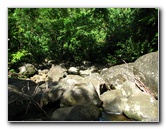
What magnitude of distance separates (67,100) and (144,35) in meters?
2.23

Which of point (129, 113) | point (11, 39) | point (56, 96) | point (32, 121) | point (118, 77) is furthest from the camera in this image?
point (11, 39)

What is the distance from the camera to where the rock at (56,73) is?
5.25 metres

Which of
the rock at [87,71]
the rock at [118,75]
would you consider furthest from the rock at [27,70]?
the rock at [118,75]

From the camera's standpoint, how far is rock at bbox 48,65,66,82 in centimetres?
525

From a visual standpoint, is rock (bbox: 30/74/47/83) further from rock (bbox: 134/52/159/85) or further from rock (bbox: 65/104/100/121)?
rock (bbox: 134/52/159/85)

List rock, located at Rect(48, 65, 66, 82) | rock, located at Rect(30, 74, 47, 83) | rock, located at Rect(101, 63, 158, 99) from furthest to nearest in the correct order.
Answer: rock, located at Rect(48, 65, 66, 82) < rock, located at Rect(30, 74, 47, 83) < rock, located at Rect(101, 63, 158, 99)

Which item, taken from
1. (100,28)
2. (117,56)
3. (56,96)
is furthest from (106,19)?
(56,96)

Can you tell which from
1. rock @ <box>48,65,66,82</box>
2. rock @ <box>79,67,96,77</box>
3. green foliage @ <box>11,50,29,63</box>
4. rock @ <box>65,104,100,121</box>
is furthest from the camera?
rock @ <box>79,67,96,77</box>

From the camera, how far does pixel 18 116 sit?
3734mm

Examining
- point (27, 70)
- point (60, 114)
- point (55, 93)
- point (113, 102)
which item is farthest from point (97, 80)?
point (27, 70)

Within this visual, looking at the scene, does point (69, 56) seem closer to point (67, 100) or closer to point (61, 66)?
point (61, 66)

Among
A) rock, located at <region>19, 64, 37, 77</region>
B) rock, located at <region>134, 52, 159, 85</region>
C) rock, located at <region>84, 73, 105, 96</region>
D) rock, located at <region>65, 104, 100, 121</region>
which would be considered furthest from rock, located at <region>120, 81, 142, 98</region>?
rock, located at <region>19, 64, 37, 77</region>

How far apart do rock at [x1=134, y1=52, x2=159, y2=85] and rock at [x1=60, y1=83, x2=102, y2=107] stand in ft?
2.96

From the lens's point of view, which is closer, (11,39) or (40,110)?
(40,110)
